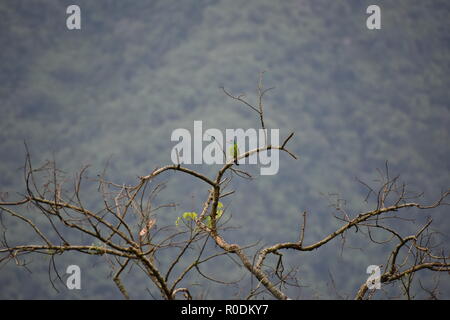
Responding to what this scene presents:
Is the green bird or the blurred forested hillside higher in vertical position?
the blurred forested hillside

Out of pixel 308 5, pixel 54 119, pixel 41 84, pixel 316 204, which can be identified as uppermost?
pixel 308 5

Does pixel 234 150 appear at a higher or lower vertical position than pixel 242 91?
lower

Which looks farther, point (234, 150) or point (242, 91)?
point (242, 91)

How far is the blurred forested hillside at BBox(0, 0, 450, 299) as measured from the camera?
5009cm

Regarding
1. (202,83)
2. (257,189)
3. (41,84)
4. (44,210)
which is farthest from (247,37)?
(44,210)

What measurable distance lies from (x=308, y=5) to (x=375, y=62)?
1409 cm

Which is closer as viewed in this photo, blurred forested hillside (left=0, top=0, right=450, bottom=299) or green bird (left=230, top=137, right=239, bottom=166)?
green bird (left=230, top=137, right=239, bottom=166)

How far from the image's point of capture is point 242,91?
43688mm

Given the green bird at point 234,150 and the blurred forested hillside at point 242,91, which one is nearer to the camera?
the green bird at point 234,150

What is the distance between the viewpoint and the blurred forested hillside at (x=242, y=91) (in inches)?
1972

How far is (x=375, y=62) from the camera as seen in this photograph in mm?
73938

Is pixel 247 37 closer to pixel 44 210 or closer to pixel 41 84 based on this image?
pixel 41 84

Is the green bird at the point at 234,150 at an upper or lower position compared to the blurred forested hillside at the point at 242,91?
lower
